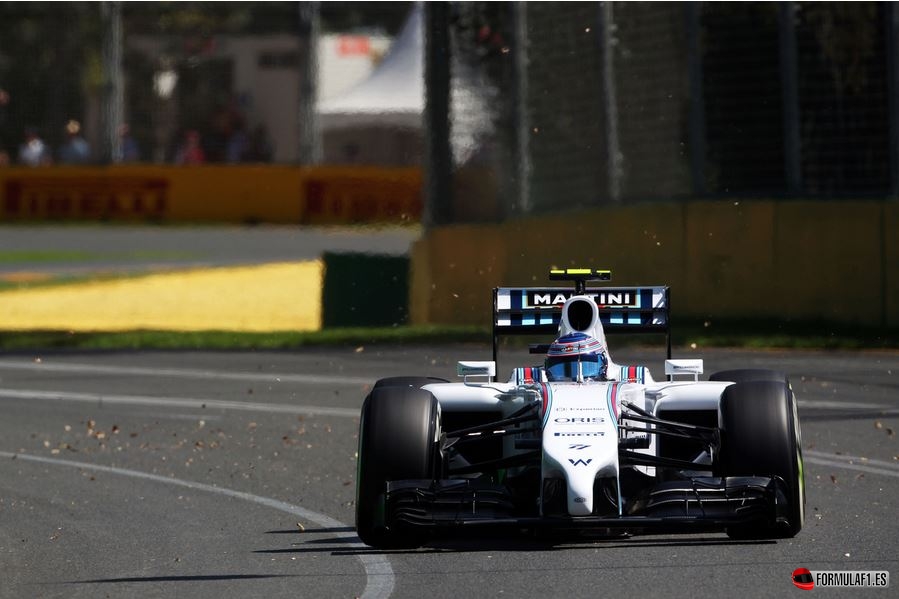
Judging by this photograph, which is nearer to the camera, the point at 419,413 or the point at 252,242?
the point at 419,413

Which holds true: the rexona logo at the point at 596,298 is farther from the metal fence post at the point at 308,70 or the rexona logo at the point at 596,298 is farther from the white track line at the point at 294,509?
the metal fence post at the point at 308,70

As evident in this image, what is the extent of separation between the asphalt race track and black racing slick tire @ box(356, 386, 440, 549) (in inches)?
5.0

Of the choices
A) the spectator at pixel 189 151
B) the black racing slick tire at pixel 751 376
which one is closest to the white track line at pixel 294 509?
the black racing slick tire at pixel 751 376

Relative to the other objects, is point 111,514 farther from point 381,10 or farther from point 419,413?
point 381,10

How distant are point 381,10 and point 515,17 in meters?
14.8

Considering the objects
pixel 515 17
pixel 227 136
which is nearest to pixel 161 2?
pixel 227 136

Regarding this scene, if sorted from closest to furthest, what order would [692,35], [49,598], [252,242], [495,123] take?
[49,598], [692,35], [495,123], [252,242]

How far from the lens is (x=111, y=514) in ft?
33.6

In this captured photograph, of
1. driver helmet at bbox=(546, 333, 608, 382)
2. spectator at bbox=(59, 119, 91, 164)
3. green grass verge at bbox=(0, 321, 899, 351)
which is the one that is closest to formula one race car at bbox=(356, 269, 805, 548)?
driver helmet at bbox=(546, 333, 608, 382)

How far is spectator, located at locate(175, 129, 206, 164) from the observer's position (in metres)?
37.5

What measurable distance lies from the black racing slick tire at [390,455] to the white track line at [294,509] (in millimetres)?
146

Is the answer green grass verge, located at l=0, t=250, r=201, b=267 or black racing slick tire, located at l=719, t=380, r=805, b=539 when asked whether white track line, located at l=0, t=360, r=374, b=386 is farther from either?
green grass verge, located at l=0, t=250, r=201, b=267

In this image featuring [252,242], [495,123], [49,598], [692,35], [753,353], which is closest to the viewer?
[49,598]

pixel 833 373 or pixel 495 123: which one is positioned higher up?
pixel 495 123
